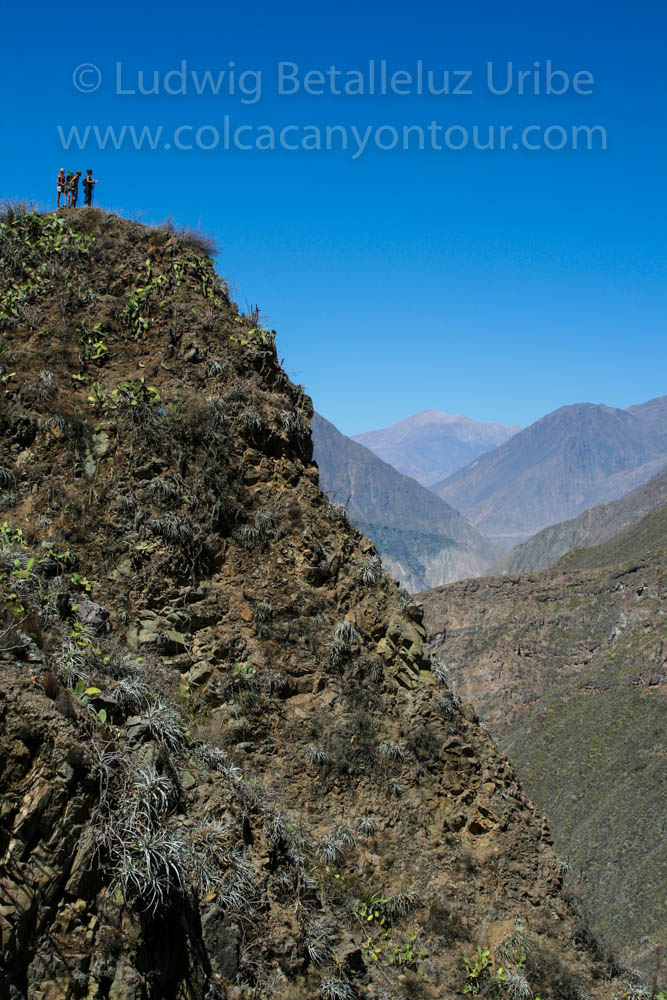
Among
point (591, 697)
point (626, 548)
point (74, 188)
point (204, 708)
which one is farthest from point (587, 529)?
point (204, 708)

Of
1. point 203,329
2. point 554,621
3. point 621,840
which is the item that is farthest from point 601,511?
point 203,329

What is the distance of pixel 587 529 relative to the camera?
181 metres

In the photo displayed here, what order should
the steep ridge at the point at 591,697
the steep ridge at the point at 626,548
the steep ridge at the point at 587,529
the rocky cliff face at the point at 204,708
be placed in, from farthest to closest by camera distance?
the steep ridge at the point at 587,529
the steep ridge at the point at 626,548
the steep ridge at the point at 591,697
the rocky cliff face at the point at 204,708

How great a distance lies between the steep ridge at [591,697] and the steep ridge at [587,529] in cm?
8420

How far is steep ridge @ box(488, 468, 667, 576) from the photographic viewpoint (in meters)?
162

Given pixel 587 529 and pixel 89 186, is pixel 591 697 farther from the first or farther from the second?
pixel 587 529

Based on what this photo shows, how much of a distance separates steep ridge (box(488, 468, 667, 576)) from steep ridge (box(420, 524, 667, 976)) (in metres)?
84.2

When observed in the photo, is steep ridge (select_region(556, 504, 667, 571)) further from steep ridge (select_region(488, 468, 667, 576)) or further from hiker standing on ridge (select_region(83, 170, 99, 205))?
steep ridge (select_region(488, 468, 667, 576))

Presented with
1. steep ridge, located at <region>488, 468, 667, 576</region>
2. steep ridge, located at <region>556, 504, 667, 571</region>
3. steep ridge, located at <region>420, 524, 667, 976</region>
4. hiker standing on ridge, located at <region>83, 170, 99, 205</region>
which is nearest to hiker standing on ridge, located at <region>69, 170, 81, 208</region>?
hiker standing on ridge, located at <region>83, 170, 99, 205</region>

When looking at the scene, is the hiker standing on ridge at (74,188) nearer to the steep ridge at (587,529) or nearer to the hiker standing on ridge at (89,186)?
the hiker standing on ridge at (89,186)

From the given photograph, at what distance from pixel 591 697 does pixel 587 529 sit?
141381 mm

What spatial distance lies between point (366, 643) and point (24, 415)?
540 cm

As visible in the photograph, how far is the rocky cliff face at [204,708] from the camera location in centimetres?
417

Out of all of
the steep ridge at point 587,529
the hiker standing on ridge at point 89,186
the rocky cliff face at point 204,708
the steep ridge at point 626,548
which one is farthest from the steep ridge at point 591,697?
the steep ridge at point 587,529
